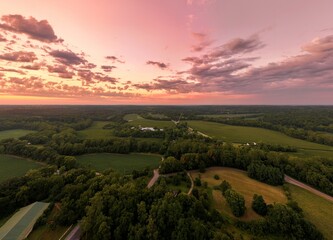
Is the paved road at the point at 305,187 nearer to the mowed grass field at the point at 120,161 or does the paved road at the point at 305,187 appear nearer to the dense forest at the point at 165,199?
the dense forest at the point at 165,199

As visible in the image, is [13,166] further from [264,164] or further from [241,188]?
[264,164]

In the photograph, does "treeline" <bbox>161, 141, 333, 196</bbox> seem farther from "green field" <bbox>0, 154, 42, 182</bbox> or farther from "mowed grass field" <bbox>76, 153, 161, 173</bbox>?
"green field" <bbox>0, 154, 42, 182</bbox>

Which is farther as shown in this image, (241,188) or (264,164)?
(264,164)

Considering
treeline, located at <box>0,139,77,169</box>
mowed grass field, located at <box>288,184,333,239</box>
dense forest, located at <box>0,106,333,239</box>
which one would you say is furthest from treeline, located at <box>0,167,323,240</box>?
treeline, located at <box>0,139,77,169</box>

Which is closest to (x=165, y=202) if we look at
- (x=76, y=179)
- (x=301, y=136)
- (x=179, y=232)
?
(x=179, y=232)

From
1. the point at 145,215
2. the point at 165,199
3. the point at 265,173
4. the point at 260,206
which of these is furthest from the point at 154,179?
the point at 265,173

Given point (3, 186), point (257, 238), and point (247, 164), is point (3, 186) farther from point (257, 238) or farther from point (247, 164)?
point (247, 164)
